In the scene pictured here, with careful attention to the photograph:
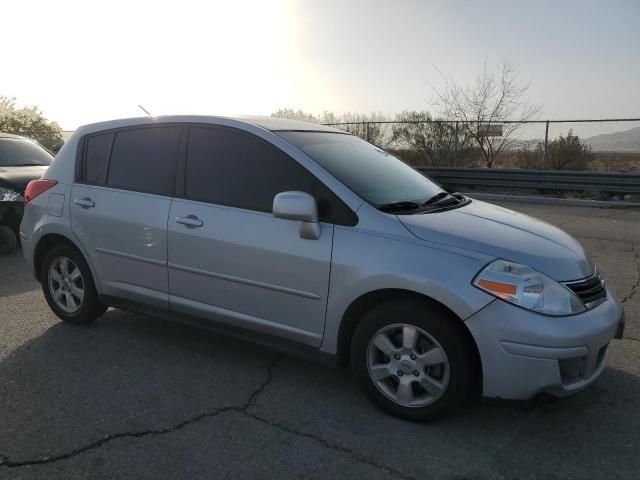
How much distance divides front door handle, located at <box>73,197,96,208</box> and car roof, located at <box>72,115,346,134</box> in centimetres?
59

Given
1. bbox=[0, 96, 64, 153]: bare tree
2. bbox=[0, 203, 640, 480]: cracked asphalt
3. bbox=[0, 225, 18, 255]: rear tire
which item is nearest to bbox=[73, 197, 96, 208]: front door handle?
bbox=[0, 203, 640, 480]: cracked asphalt

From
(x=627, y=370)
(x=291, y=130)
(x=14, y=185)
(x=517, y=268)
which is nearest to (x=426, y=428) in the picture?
(x=517, y=268)

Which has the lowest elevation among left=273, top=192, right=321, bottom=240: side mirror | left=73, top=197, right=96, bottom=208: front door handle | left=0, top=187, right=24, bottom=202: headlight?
left=0, top=187, right=24, bottom=202: headlight

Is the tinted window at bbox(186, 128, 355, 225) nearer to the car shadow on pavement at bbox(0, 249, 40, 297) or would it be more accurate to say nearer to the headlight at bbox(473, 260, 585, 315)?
the headlight at bbox(473, 260, 585, 315)

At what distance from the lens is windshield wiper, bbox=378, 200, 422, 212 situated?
332 centimetres

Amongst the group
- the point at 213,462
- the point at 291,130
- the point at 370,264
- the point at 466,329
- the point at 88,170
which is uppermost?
the point at 291,130

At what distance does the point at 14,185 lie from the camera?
7.34 m

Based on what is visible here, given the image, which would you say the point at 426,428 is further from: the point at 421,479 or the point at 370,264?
the point at 370,264

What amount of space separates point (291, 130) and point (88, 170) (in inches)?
69.9

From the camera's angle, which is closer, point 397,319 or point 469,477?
point 469,477

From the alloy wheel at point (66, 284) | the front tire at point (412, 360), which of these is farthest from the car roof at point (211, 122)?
the front tire at point (412, 360)

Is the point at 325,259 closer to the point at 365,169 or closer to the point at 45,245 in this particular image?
the point at 365,169

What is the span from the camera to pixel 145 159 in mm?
4164

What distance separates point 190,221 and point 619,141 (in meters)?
13.8
